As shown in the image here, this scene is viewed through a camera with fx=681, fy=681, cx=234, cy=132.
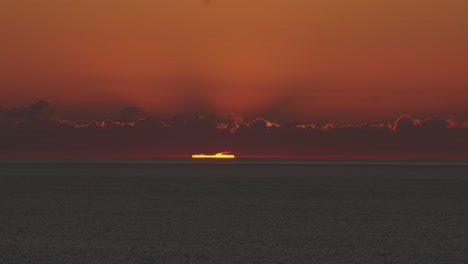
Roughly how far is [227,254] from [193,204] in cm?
2290

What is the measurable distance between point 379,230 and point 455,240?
13.3 feet

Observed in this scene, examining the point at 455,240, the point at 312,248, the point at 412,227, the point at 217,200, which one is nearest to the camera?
the point at 312,248

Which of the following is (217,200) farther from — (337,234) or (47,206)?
(337,234)

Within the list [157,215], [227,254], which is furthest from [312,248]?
[157,215]

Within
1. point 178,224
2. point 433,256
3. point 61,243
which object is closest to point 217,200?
point 178,224

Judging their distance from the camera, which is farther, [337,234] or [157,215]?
[157,215]

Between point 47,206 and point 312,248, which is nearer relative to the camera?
point 312,248

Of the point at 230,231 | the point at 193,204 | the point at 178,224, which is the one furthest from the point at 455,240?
the point at 193,204

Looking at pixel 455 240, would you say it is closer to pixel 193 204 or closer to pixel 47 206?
pixel 193 204

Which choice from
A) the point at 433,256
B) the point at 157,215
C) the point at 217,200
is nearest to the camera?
the point at 433,256

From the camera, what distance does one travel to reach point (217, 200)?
167ft

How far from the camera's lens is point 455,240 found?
89.7 ft

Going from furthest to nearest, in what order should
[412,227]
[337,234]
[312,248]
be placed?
1. [412,227]
2. [337,234]
3. [312,248]

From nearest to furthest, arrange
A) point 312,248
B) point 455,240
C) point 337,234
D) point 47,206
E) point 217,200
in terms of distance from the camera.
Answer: point 312,248, point 455,240, point 337,234, point 47,206, point 217,200
